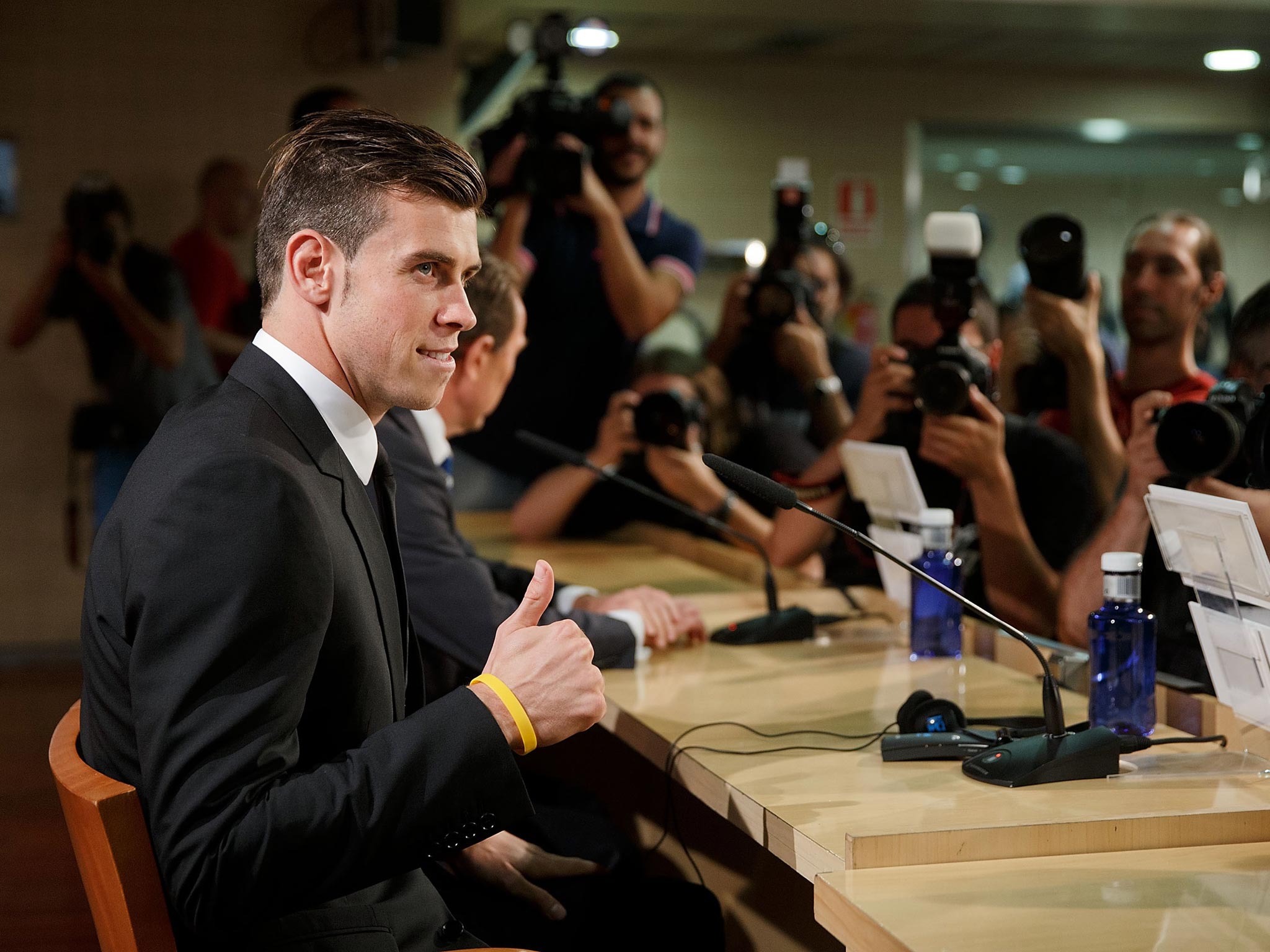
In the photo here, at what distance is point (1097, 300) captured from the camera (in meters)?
2.78

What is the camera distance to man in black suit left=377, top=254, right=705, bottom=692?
74.7 inches

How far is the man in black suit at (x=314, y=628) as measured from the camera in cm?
100

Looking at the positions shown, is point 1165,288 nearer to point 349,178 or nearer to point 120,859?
point 349,178


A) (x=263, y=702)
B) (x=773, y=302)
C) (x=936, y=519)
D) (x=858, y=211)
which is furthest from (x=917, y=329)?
(x=858, y=211)

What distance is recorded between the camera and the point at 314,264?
1.18 metres

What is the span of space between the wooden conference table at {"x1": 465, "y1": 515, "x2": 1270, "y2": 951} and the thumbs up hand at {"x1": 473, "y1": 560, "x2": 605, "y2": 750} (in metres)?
0.26

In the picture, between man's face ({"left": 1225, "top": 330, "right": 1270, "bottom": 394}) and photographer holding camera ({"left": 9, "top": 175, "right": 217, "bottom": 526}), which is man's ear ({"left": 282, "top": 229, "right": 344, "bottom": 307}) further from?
photographer holding camera ({"left": 9, "top": 175, "right": 217, "bottom": 526})

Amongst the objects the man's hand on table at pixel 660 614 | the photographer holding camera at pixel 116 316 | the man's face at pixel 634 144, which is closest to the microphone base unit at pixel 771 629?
the man's hand on table at pixel 660 614

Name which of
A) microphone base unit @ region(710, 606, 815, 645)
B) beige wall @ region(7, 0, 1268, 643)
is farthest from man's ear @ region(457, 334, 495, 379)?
beige wall @ region(7, 0, 1268, 643)

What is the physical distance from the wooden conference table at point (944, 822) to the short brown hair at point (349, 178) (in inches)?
26.7

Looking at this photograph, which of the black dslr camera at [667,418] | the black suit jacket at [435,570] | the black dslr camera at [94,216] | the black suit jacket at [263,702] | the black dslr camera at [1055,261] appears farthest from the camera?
the black dslr camera at [94,216]

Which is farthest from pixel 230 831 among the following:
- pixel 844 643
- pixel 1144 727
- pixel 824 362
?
pixel 824 362

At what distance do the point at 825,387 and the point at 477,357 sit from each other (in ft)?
4.71

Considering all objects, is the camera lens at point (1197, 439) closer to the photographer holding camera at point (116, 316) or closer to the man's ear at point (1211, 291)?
the man's ear at point (1211, 291)
